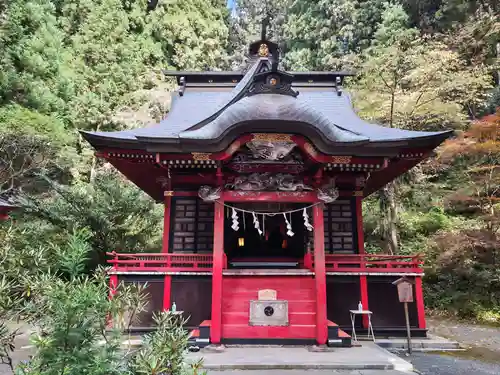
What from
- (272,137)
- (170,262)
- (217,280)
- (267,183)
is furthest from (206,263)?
(272,137)

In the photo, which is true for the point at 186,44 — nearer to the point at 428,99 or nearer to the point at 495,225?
the point at 428,99

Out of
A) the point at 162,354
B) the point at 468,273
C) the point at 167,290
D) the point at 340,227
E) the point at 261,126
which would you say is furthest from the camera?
the point at 468,273

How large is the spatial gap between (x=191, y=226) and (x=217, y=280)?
2.46 meters

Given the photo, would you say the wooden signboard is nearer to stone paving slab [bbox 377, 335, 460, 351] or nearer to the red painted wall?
stone paving slab [bbox 377, 335, 460, 351]

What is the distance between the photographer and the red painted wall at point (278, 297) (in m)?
7.11

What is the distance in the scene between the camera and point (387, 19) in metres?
23.6

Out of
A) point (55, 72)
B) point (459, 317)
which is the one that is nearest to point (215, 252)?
point (459, 317)

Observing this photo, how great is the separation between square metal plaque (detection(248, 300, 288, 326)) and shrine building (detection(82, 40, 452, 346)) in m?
0.02

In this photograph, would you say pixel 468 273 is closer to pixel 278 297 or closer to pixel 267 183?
pixel 278 297

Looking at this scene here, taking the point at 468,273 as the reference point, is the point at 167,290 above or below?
below

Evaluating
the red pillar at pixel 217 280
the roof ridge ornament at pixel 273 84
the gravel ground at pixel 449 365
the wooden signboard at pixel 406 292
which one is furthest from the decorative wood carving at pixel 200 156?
the gravel ground at pixel 449 365

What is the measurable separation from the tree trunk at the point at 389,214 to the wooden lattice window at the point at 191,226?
802 centimetres

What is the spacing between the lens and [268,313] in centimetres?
722

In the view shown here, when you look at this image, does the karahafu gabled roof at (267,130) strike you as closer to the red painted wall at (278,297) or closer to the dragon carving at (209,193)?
the dragon carving at (209,193)
